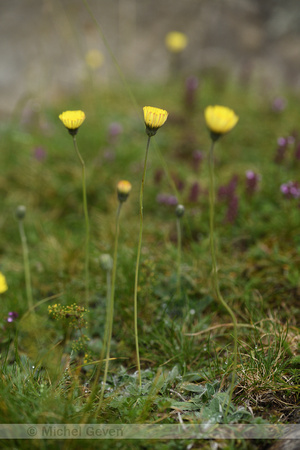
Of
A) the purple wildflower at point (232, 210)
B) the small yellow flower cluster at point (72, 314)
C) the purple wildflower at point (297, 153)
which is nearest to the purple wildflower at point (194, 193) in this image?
the purple wildflower at point (232, 210)

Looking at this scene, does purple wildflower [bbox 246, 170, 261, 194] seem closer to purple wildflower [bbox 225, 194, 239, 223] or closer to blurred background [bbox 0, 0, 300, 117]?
purple wildflower [bbox 225, 194, 239, 223]

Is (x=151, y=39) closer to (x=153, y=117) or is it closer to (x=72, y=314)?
(x=153, y=117)

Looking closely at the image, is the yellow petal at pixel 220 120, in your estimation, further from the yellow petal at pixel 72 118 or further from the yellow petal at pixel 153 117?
the yellow petal at pixel 72 118

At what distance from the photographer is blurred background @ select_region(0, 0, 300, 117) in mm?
4438

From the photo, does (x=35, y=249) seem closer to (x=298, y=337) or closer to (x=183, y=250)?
(x=183, y=250)

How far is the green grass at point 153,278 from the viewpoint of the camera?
1.21 m

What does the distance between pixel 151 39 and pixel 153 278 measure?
14.1 ft

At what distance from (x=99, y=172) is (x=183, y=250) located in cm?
99

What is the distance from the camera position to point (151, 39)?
4.95 meters

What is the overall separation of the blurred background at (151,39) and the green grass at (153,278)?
49.2 inches

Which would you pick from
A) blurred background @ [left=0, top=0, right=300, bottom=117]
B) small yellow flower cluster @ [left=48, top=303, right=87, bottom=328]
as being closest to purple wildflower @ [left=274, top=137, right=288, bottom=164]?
small yellow flower cluster @ [left=48, top=303, right=87, bottom=328]

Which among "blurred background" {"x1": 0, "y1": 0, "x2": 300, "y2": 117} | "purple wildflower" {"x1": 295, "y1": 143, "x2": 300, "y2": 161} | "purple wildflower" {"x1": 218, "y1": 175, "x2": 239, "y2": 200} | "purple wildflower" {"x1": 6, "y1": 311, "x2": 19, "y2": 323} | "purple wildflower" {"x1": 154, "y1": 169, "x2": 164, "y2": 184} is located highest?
"blurred background" {"x1": 0, "y1": 0, "x2": 300, "y2": 117}

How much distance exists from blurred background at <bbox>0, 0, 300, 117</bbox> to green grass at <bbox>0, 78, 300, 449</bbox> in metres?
1.25

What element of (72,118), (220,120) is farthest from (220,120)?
(72,118)
